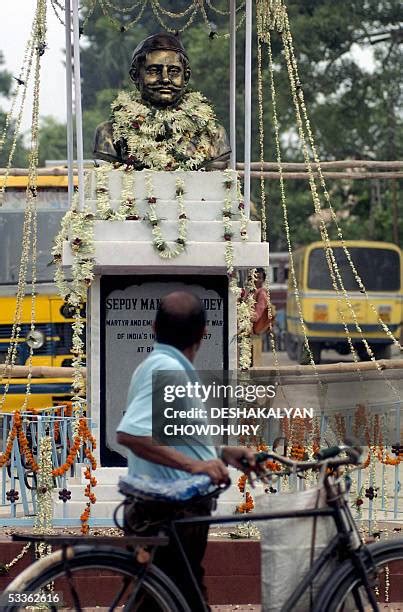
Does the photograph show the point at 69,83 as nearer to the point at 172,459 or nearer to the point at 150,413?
the point at 150,413

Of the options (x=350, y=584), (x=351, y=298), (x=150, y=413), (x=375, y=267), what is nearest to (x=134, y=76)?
(x=150, y=413)

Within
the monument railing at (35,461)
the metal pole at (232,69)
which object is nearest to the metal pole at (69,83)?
the metal pole at (232,69)

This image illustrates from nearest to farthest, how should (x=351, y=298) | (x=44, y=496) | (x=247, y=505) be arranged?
(x=44, y=496) → (x=247, y=505) → (x=351, y=298)

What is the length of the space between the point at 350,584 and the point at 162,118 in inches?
203

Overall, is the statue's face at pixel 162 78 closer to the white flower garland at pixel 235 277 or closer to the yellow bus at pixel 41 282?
the white flower garland at pixel 235 277

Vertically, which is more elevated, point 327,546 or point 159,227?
point 159,227

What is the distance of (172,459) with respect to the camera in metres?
5.16

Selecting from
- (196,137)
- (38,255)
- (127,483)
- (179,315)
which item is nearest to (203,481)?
(127,483)

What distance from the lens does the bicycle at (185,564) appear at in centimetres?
505

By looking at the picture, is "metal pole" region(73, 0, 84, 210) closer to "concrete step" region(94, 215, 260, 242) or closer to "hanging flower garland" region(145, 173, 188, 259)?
"concrete step" region(94, 215, 260, 242)

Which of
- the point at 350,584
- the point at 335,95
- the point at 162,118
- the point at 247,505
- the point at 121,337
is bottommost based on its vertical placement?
the point at 350,584

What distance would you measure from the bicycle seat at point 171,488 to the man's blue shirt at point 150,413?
0.03 m

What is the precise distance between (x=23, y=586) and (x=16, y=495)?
367cm

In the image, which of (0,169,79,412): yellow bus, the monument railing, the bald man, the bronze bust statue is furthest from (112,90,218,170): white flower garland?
(0,169,79,412): yellow bus
